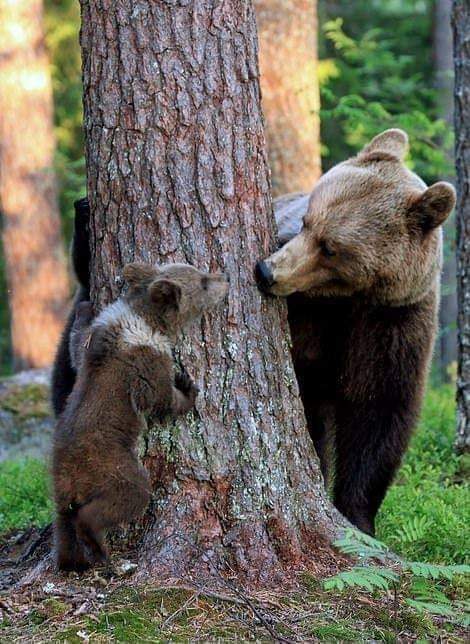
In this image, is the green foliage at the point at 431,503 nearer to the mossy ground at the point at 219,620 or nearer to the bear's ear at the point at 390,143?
the mossy ground at the point at 219,620

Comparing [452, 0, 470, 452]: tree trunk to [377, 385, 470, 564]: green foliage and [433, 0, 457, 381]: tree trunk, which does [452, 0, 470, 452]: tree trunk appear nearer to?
[377, 385, 470, 564]: green foliage

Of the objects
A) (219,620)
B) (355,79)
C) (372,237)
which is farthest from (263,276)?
(355,79)

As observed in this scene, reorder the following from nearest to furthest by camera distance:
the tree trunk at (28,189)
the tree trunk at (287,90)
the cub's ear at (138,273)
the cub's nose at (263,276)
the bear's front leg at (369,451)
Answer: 1. the cub's ear at (138,273)
2. the cub's nose at (263,276)
3. the bear's front leg at (369,451)
4. the tree trunk at (287,90)
5. the tree trunk at (28,189)

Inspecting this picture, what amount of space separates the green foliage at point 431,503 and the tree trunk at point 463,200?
40 cm

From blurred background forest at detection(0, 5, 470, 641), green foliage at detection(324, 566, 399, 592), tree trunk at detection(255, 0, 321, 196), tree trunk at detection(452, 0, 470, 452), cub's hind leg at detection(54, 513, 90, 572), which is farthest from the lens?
tree trunk at detection(255, 0, 321, 196)

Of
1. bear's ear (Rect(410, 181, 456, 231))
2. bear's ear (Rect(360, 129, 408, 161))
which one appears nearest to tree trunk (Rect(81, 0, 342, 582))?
bear's ear (Rect(410, 181, 456, 231))

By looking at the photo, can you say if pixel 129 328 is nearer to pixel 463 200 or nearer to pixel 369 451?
pixel 369 451

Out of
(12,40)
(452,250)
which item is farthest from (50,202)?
(452,250)

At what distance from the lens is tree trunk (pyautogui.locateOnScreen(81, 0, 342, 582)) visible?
5051 millimetres

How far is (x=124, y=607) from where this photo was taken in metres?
4.57

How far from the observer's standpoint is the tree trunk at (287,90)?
1252 cm

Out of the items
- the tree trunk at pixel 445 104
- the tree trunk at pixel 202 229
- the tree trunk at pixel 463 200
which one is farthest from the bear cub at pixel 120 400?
the tree trunk at pixel 445 104

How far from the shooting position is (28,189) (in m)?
18.3

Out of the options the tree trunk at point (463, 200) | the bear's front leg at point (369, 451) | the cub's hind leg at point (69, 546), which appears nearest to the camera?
the cub's hind leg at point (69, 546)
